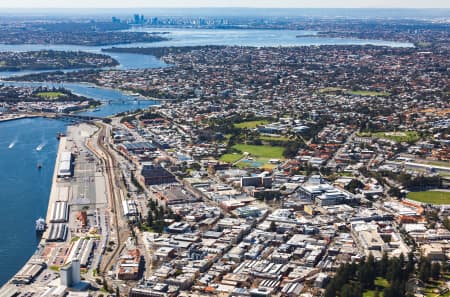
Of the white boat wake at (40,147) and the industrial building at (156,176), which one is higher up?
the industrial building at (156,176)

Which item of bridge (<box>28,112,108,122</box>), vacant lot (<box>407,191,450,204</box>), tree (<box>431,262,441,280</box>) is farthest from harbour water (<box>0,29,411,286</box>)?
vacant lot (<box>407,191,450,204</box>)

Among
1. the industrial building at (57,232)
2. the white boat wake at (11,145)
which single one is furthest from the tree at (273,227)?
the white boat wake at (11,145)

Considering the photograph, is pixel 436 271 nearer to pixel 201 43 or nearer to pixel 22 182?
pixel 22 182

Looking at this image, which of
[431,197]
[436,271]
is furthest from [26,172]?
[436,271]

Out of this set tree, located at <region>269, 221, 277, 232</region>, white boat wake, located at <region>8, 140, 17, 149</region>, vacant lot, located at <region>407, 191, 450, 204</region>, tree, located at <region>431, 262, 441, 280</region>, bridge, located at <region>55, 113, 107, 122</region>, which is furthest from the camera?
bridge, located at <region>55, 113, 107, 122</region>

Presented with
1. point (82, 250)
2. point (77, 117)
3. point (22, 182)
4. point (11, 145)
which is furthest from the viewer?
point (77, 117)

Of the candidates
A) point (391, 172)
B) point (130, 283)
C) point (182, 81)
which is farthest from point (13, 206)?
point (182, 81)

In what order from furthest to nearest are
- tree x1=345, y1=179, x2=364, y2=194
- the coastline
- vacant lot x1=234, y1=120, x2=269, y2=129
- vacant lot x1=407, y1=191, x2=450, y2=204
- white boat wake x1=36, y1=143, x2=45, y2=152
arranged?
the coastline → vacant lot x1=234, y1=120, x2=269, y2=129 → white boat wake x1=36, y1=143, x2=45, y2=152 → tree x1=345, y1=179, x2=364, y2=194 → vacant lot x1=407, y1=191, x2=450, y2=204

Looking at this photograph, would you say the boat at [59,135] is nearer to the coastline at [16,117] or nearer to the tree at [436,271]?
the coastline at [16,117]

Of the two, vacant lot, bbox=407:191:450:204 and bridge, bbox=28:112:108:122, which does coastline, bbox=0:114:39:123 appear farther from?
vacant lot, bbox=407:191:450:204

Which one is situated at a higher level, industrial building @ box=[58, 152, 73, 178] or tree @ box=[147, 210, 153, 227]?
tree @ box=[147, 210, 153, 227]
